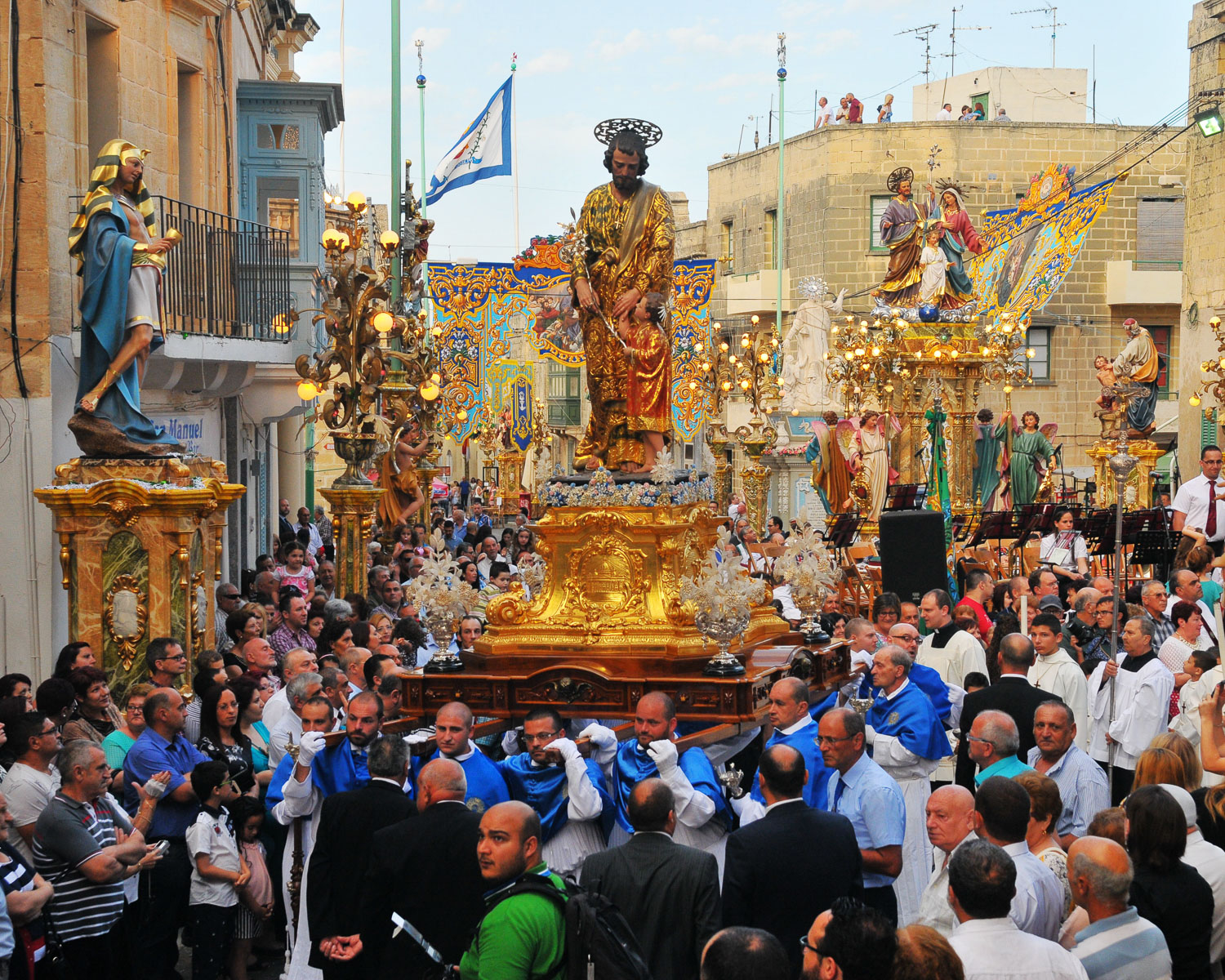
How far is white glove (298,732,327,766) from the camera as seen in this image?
7.04m

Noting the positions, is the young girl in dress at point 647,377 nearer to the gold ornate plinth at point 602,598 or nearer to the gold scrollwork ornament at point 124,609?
the gold ornate plinth at point 602,598

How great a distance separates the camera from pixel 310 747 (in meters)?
7.06

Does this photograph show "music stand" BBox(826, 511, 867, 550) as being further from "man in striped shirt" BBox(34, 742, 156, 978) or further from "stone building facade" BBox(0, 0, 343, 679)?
"man in striped shirt" BBox(34, 742, 156, 978)

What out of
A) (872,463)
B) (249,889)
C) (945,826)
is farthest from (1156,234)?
(945,826)

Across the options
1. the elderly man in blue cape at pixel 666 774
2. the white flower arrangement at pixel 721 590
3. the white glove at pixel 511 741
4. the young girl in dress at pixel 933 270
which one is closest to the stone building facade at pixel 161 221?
the white glove at pixel 511 741

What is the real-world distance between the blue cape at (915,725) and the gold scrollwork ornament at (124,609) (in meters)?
4.88

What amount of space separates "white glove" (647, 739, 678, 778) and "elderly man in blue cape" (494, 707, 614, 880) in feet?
1.25

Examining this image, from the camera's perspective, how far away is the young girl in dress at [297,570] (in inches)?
604

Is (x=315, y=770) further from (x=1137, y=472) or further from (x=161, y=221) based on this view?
(x=1137, y=472)

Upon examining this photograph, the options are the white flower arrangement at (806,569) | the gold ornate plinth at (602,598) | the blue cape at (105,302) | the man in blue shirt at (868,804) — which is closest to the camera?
the man in blue shirt at (868,804)

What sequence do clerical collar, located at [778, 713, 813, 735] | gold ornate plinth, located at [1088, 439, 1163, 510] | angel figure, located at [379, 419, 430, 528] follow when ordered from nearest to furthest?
clerical collar, located at [778, 713, 813, 735], angel figure, located at [379, 419, 430, 528], gold ornate plinth, located at [1088, 439, 1163, 510]

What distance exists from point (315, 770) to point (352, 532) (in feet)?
25.2

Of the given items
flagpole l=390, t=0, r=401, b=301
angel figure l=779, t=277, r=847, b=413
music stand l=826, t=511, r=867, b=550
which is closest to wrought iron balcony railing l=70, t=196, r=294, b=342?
flagpole l=390, t=0, r=401, b=301

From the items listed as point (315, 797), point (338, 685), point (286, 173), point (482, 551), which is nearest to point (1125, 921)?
point (315, 797)
